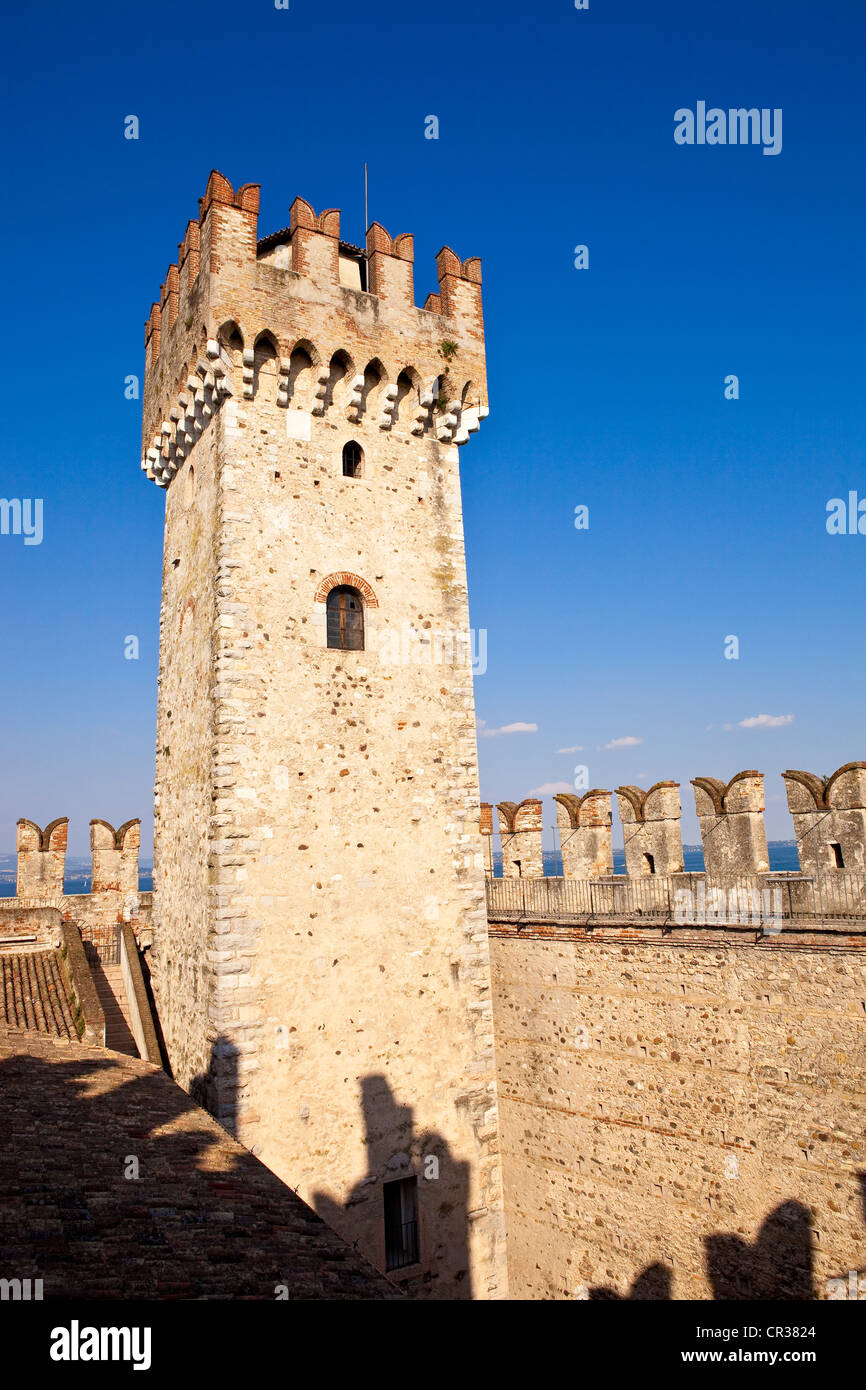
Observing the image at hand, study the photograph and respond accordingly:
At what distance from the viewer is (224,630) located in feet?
35.3

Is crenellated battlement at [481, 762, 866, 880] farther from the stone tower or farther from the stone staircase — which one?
the stone staircase

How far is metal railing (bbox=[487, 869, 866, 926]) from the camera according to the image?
914cm

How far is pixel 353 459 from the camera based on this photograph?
12594 mm

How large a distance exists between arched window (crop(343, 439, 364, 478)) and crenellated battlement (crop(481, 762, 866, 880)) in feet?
17.9

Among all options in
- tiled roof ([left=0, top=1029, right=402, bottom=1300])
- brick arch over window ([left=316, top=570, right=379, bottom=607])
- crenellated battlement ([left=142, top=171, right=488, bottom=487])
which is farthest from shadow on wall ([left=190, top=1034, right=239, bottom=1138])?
crenellated battlement ([left=142, top=171, right=488, bottom=487])

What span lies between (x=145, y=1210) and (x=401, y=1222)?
22.2 ft

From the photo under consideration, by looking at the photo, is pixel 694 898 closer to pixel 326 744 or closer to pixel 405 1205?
pixel 326 744

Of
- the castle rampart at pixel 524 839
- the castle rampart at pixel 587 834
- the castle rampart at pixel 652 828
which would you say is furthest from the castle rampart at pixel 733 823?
the castle rampart at pixel 524 839

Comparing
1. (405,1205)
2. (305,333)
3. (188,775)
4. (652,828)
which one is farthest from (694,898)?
(305,333)

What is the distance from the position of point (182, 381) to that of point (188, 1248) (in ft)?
35.3

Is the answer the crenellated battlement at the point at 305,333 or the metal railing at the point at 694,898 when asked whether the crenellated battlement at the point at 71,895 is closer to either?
the crenellated battlement at the point at 305,333
